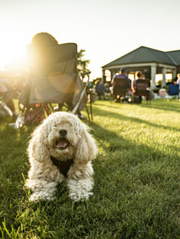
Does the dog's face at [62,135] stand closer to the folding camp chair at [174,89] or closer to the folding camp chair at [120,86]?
the folding camp chair at [120,86]

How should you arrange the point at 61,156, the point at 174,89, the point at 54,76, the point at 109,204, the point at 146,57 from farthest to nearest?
the point at 146,57 < the point at 174,89 < the point at 54,76 < the point at 61,156 < the point at 109,204

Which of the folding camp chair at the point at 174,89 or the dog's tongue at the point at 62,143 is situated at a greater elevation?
the folding camp chair at the point at 174,89

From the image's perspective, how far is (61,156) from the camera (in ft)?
6.08

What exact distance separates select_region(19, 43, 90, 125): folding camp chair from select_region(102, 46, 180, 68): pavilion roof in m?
24.7

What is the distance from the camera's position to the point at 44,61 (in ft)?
11.6

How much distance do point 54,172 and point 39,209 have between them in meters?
0.45

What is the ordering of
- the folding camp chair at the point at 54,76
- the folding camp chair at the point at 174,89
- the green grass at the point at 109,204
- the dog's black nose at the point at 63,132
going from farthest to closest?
1. the folding camp chair at the point at 174,89
2. the folding camp chair at the point at 54,76
3. the dog's black nose at the point at 63,132
4. the green grass at the point at 109,204

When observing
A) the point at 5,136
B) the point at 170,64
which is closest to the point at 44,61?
the point at 5,136

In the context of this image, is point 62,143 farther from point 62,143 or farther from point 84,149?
point 84,149

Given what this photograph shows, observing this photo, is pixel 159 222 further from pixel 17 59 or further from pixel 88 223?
pixel 17 59

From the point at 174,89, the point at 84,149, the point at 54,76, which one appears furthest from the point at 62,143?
the point at 174,89

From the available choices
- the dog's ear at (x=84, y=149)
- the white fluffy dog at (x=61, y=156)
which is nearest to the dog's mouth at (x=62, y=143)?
the white fluffy dog at (x=61, y=156)

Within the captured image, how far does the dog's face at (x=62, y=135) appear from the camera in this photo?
1.74 m

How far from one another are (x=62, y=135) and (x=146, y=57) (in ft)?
94.0
